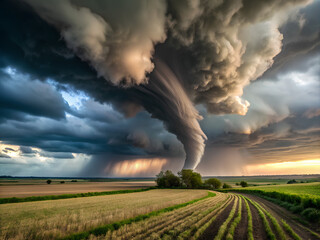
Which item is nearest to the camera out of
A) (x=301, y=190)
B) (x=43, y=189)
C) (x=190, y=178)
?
(x=301, y=190)

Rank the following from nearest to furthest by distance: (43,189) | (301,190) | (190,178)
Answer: (301,190) < (43,189) < (190,178)

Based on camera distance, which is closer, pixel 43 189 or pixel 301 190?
pixel 301 190

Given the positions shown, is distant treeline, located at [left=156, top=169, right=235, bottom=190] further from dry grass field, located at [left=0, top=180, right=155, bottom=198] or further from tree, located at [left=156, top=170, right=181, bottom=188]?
dry grass field, located at [left=0, top=180, right=155, bottom=198]

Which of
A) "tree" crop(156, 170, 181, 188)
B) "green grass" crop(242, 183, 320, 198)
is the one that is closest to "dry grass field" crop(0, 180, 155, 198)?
"tree" crop(156, 170, 181, 188)

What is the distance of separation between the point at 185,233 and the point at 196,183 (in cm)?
8555

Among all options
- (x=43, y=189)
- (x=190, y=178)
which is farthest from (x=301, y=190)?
(x=43, y=189)

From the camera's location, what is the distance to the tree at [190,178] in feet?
300

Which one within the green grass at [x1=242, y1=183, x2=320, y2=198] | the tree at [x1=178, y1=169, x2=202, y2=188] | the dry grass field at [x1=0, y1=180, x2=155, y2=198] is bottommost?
the dry grass field at [x1=0, y1=180, x2=155, y2=198]

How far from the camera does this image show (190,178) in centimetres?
9231

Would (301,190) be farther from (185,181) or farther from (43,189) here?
(43,189)

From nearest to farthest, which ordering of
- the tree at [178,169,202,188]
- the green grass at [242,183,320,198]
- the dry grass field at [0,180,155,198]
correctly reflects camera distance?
1. the green grass at [242,183,320,198]
2. the dry grass field at [0,180,155,198]
3. the tree at [178,169,202,188]

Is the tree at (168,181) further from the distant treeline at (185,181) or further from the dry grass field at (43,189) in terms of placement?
the dry grass field at (43,189)

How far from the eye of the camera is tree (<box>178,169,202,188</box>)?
91.6 meters

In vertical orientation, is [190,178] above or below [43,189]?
above
